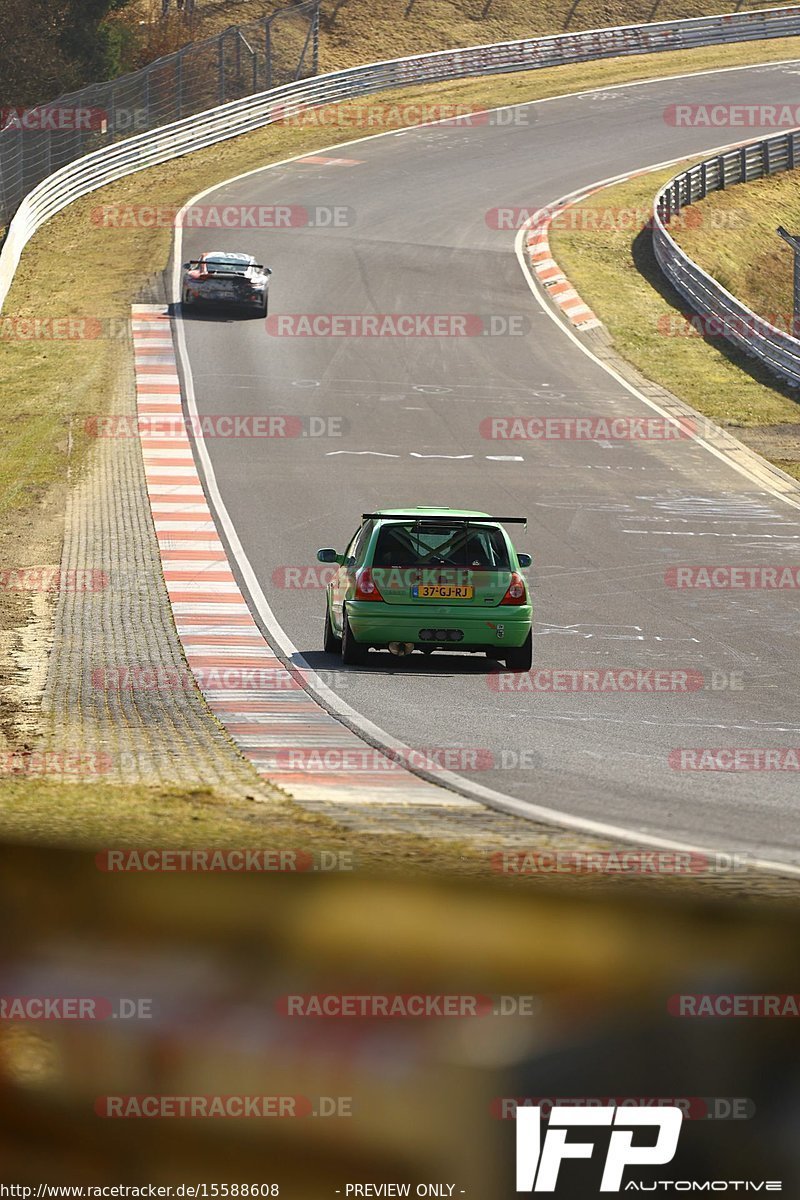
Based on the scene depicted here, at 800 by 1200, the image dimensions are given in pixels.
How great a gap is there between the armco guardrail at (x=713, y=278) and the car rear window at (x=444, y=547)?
2085cm

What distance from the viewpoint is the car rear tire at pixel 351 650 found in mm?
15094

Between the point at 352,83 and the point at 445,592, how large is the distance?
5107 centimetres

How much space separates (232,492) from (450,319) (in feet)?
48.5

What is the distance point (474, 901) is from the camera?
446cm

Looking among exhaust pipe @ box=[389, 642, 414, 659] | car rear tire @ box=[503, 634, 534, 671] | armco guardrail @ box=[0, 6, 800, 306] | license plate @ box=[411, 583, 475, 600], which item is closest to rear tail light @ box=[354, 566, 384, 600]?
license plate @ box=[411, 583, 475, 600]

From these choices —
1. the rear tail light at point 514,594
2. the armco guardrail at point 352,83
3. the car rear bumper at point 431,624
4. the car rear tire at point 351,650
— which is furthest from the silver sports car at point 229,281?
the rear tail light at point 514,594

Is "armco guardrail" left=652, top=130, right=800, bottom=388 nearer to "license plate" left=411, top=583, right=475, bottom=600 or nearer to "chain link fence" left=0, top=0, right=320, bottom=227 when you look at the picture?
"chain link fence" left=0, top=0, right=320, bottom=227

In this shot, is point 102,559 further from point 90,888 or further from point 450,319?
point 450,319

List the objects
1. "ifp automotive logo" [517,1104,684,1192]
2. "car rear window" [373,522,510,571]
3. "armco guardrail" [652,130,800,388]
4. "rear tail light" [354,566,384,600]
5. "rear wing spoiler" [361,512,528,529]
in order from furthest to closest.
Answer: "armco guardrail" [652,130,800,388] → "rear wing spoiler" [361,512,528,529] → "car rear window" [373,522,510,571] → "rear tail light" [354,566,384,600] → "ifp automotive logo" [517,1104,684,1192]

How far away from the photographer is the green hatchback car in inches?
592

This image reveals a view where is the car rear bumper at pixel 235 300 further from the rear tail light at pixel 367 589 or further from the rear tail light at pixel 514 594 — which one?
the rear tail light at pixel 514 594

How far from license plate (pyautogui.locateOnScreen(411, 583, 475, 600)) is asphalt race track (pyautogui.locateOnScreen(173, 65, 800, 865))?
0.73m

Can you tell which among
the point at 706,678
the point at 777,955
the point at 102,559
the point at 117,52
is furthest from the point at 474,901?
the point at 117,52

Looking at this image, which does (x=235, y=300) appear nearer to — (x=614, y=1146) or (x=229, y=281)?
(x=229, y=281)
